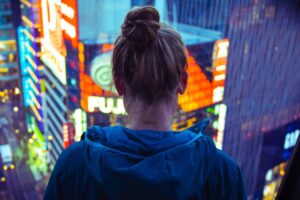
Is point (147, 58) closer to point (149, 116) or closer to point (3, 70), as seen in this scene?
point (149, 116)

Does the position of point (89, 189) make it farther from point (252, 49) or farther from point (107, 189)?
point (252, 49)


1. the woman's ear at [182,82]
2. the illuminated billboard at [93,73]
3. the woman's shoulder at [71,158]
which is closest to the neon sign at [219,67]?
the illuminated billboard at [93,73]

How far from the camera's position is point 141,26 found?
658mm

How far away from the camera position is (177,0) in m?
2.82

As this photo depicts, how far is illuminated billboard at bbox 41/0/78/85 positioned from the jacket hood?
3.63ft

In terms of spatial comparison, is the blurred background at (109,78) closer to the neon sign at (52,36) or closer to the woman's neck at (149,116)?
the neon sign at (52,36)

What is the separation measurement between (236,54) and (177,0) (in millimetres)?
922

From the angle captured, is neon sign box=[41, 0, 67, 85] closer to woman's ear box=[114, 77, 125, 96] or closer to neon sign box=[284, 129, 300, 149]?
woman's ear box=[114, 77, 125, 96]

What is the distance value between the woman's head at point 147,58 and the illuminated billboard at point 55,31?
1.04 meters

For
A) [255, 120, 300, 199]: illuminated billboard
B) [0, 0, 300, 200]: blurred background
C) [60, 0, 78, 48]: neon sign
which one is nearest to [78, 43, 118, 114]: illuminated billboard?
[0, 0, 300, 200]: blurred background

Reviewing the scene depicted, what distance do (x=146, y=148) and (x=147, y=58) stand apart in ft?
0.54

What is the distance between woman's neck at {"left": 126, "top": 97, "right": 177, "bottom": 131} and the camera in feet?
2.24

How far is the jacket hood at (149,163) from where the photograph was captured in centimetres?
61

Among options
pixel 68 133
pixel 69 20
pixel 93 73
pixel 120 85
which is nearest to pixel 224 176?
pixel 120 85
